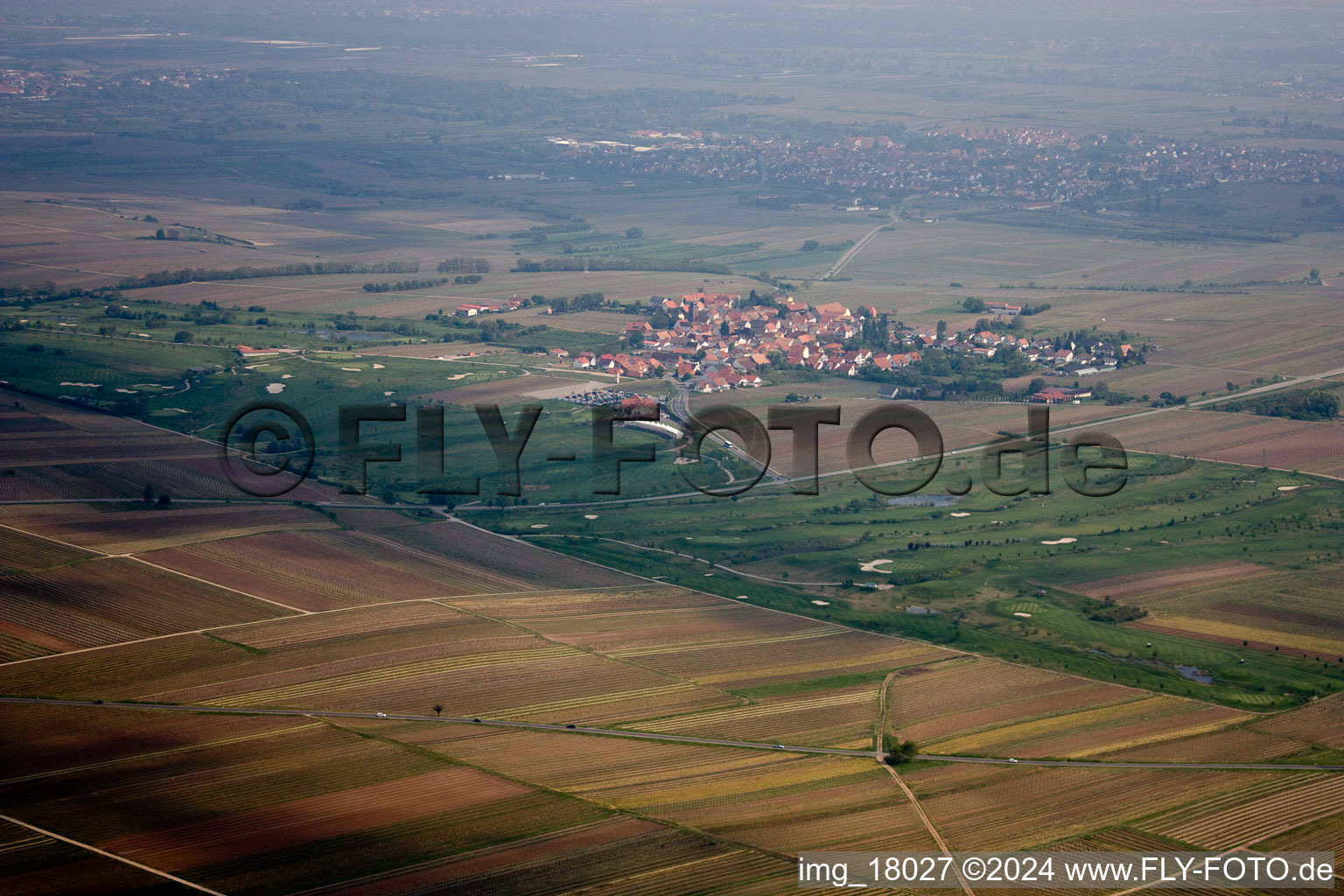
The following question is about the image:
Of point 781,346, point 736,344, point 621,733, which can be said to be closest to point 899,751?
point 621,733

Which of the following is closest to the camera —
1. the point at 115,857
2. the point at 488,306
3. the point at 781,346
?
the point at 115,857

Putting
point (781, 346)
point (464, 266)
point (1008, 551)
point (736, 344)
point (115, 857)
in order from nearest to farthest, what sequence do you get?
1. point (115, 857)
2. point (1008, 551)
3. point (781, 346)
4. point (736, 344)
5. point (464, 266)

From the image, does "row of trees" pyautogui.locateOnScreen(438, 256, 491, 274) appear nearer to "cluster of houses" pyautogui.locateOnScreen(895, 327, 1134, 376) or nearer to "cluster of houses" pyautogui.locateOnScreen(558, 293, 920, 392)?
"cluster of houses" pyautogui.locateOnScreen(558, 293, 920, 392)

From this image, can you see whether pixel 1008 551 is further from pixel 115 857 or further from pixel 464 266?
pixel 464 266

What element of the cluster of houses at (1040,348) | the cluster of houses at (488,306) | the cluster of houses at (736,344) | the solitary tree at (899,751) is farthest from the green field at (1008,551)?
the cluster of houses at (488,306)

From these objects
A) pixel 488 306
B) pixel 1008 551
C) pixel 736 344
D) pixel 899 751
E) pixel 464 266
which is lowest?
pixel 899 751

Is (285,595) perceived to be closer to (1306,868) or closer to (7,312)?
(1306,868)

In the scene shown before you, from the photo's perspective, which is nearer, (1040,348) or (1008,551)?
(1008,551)

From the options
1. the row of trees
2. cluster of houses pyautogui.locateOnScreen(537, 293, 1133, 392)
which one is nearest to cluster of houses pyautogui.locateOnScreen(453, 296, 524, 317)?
cluster of houses pyautogui.locateOnScreen(537, 293, 1133, 392)

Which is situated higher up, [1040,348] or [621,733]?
[1040,348]
